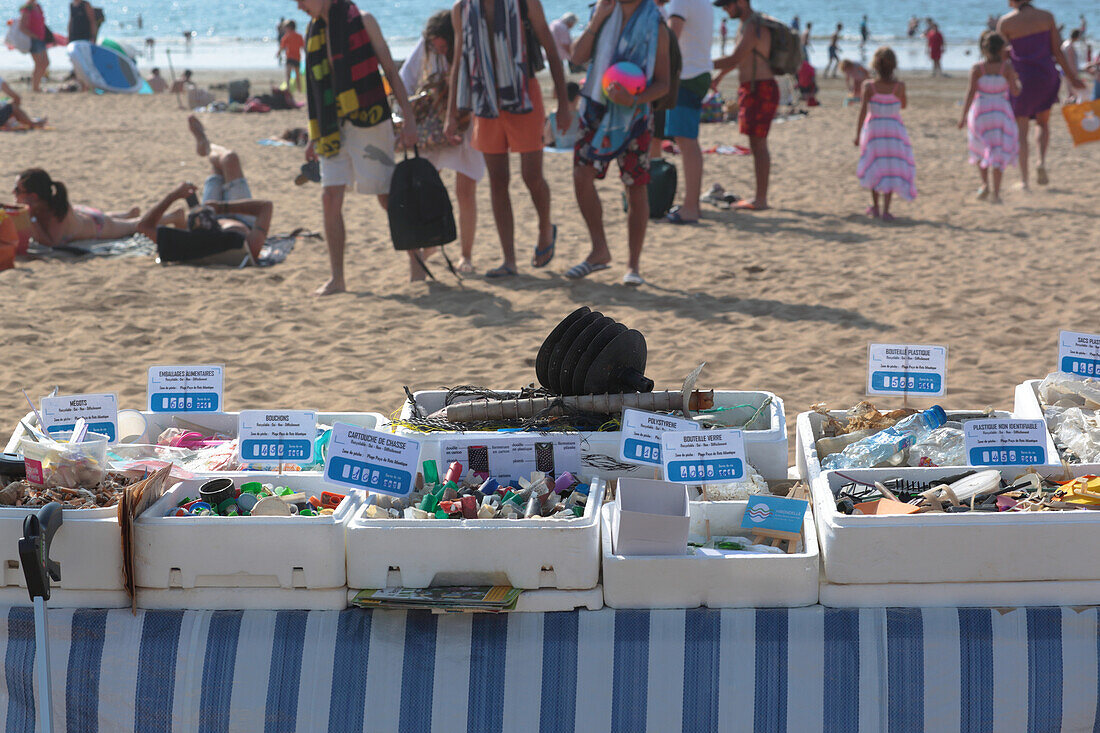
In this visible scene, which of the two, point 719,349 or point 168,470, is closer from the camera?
point 168,470

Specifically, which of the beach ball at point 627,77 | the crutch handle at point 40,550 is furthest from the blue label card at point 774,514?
the beach ball at point 627,77

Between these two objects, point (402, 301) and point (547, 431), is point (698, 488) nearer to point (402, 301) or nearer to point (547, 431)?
point (547, 431)

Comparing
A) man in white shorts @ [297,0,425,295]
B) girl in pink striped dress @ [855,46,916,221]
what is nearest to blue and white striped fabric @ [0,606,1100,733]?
man in white shorts @ [297,0,425,295]

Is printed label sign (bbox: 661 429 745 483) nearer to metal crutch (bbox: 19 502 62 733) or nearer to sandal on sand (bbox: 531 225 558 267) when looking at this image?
metal crutch (bbox: 19 502 62 733)

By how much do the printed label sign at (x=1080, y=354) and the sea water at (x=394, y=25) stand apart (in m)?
23.0

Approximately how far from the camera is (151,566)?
6.39 feet

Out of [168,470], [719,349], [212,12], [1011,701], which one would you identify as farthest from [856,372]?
[212,12]

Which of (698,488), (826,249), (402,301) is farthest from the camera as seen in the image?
(826,249)

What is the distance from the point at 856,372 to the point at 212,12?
57.7 metres

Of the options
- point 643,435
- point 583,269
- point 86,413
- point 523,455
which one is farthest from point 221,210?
point 643,435

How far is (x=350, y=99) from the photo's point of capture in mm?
5301

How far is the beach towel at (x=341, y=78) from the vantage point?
5203 millimetres

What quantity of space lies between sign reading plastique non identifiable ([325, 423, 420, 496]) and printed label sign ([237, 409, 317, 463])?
211 millimetres

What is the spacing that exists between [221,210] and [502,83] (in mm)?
2465
